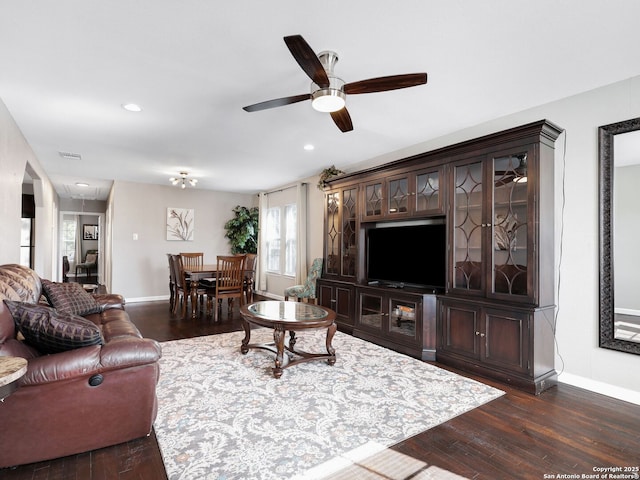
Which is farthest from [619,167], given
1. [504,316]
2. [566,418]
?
[566,418]

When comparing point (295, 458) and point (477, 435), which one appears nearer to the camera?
point (295, 458)

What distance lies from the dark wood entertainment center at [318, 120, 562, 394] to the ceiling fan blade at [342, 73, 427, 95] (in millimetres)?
1340

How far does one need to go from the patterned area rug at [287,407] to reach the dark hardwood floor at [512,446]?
12cm

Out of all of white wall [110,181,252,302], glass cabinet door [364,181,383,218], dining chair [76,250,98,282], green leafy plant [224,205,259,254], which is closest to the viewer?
glass cabinet door [364,181,383,218]

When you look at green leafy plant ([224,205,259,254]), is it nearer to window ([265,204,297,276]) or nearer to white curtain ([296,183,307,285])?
window ([265,204,297,276])

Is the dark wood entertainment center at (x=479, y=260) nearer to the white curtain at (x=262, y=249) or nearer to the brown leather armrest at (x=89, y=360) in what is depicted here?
the brown leather armrest at (x=89, y=360)

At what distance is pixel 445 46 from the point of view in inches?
88.5

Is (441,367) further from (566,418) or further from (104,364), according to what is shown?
(104,364)

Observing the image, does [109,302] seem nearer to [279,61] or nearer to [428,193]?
[279,61]

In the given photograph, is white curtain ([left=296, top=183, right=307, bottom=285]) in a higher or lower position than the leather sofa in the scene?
higher

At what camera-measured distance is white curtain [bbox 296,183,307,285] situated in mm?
6484

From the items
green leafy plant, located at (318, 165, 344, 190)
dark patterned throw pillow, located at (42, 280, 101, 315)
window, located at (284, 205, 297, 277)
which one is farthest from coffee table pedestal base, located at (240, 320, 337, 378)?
window, located at (284, 205, 297, 277)

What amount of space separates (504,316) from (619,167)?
1.52 meters

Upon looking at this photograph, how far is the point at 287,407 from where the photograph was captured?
2445mm
